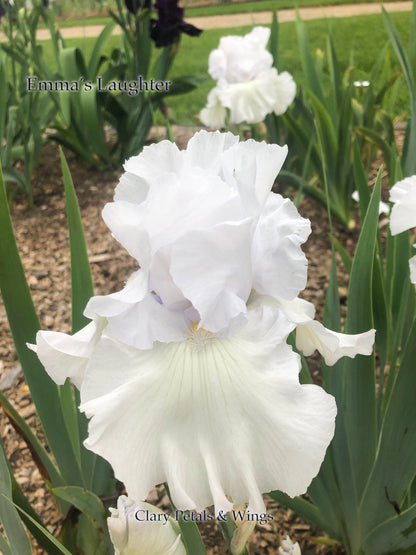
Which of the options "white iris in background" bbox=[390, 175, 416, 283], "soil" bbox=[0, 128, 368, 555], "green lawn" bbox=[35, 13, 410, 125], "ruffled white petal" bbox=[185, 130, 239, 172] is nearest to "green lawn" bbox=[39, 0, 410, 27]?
"green lawn" bbox=[35, 13, 410, 125]

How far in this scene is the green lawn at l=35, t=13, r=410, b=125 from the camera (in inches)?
153

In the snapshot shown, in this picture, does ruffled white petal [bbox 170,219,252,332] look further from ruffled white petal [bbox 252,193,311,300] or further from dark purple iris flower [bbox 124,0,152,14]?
dark purple iris flower [bbox 124,0,152,14]

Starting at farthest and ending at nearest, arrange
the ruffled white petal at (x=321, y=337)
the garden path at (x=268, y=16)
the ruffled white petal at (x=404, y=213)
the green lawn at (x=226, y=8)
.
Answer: the green lawn at (x=226, y=8)
the garden path at (x=268, y=16)
the ruffled white petal at (x=404, y=213)
the ruffled white petal at (x=321, y=337)

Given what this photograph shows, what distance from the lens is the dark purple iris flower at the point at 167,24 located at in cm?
271

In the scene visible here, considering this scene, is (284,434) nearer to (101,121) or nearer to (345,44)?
(101,121)

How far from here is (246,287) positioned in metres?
0.59

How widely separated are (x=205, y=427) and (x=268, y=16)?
7425mm

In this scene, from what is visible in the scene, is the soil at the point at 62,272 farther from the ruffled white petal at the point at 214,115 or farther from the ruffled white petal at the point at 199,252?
the ruffled white petal at the point at 199,252

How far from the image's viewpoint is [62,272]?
224cm

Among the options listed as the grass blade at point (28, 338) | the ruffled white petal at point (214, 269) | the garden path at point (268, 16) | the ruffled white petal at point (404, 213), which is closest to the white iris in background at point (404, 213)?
the ruffled white petal at point (404, 213)

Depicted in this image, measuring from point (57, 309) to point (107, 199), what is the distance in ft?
2.68

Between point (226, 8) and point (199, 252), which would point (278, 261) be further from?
point (226, 8)

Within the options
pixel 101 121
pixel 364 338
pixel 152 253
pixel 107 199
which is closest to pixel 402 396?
pixel 364 338

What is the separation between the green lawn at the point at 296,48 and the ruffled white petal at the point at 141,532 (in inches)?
120
